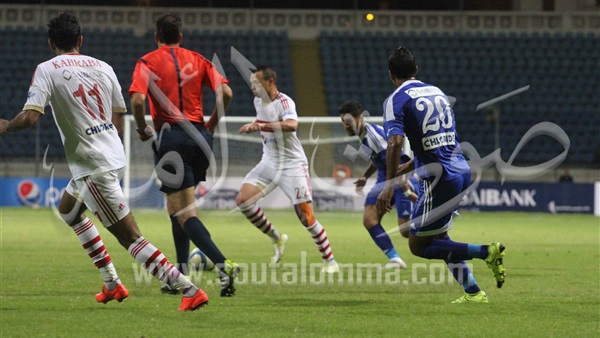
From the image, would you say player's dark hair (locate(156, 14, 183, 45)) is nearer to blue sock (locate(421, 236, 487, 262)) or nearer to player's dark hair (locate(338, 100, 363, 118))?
blue sock (locate(421, 236, 487, 262))

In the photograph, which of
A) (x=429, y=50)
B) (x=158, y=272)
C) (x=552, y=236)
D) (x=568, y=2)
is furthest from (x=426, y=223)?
(x=568, y=2)

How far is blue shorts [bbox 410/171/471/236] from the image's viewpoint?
25.5 ft

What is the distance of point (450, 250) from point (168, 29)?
2.98 metres

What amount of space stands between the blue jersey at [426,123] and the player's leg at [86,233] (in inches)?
98.3

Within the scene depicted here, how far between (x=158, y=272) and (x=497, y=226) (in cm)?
1457

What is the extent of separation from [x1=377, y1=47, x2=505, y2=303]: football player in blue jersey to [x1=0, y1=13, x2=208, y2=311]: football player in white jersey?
1.87m

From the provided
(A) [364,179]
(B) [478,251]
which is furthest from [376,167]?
(B) [478,251]

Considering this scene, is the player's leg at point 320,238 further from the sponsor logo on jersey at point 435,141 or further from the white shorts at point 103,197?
the white shorts at point 103,197

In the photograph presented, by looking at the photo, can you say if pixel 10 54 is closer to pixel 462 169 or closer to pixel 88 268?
pixel 88 268

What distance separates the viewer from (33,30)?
1321 inches

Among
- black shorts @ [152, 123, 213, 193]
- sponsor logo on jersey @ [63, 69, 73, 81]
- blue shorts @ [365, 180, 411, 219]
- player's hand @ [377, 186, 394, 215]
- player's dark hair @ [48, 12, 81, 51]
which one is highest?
player's dark hair @ [48, 12, 81, 51]

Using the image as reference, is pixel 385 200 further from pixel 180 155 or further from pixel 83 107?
pixel 83 107

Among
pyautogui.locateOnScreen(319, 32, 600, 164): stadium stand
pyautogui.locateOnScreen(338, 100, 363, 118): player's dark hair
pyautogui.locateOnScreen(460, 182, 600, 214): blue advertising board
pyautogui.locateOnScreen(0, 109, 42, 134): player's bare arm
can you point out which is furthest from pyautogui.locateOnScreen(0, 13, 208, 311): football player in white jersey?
pyautogui.locateOnScreen(319, 32, 600, 164): stadium stand

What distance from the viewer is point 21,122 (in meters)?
6.60
